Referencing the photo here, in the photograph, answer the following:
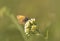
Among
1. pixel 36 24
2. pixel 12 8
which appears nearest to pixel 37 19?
pixel 36 24

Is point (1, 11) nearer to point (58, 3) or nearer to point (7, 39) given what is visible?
point (7, 39)

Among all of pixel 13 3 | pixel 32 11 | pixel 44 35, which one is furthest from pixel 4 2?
pixel 44 35

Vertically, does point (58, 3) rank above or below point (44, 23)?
above

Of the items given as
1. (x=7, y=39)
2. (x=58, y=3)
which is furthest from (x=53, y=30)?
(x=7, y=39)

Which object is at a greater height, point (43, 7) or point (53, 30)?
point (43, 7)

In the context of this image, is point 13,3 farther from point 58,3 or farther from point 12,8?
point 58,3

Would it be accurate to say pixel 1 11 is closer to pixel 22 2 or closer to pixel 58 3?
pixel 22 2
